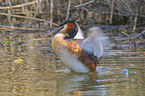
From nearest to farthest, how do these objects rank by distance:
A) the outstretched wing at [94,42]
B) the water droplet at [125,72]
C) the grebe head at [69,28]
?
1. the outstretched wing at [94,42]
2. the water droplet at [125,72]
3. the grebe head at [69,28]

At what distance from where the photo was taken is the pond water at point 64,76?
3.97m

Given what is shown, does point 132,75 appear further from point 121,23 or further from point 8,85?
point 121,23

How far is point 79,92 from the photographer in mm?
3920

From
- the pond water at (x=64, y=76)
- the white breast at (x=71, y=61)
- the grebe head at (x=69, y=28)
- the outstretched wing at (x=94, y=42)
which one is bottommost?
the pond water at (x=64, y=76)

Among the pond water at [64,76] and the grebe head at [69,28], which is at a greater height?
the grebe head at [69,28]

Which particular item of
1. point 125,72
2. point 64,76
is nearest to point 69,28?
point 64,76

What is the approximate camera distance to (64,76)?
16.4 feet

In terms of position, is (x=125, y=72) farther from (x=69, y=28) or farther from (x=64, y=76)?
(x=69, y=28)

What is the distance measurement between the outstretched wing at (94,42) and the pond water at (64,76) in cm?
37

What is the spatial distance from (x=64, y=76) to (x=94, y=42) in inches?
27.0

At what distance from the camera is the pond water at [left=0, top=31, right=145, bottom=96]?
3971mm

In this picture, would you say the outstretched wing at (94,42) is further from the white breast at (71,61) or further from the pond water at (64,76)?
the pond water at (64,76)

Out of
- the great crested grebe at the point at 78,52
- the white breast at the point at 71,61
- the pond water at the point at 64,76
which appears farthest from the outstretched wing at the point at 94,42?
the pond water at the point at 64,76

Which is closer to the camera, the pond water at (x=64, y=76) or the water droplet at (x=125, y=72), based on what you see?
the pond water at (x=64, y=76)
